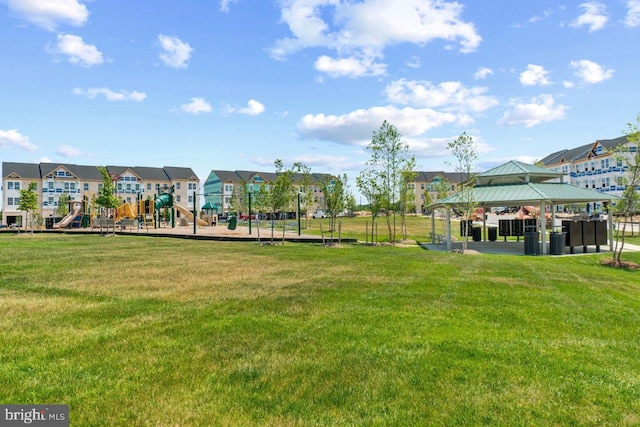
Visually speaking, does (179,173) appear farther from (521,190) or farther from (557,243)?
(557,243)

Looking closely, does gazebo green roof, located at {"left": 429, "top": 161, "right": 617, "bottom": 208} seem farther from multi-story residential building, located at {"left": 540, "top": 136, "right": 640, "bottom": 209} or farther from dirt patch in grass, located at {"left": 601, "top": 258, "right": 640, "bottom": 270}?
multi-story residential building, located at {"left": 540, "top": 136, "right": 640, "bottom": 209}

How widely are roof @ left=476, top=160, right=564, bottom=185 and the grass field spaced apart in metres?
14.1

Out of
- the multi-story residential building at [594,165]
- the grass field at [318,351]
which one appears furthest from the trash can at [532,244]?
the multi-story residential building at [594,165]

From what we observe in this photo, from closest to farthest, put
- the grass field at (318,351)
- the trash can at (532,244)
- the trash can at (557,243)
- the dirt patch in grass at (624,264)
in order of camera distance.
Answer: the grass field at (318,351), the dirt patch in grass at (624,264), the trash can at (557,243), the trash can at (532,244)

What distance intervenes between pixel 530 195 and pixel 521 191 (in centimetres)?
99

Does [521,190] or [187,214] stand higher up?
[521,190]

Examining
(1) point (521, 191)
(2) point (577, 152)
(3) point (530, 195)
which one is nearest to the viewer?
(3) point (530, 195)

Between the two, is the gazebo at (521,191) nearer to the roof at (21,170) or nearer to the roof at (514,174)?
the roof at (514,174)

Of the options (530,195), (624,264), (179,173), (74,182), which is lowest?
(624,264)

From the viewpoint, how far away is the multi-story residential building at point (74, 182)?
252 feet

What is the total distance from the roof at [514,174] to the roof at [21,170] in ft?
279

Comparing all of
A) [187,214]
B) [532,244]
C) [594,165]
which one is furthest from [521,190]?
[594,165]

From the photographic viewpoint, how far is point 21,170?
7938cm

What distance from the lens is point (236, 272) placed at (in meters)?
11.5
